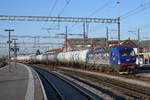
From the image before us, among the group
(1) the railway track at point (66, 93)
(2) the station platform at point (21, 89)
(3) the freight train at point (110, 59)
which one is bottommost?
(1) the railway track at point (66, 93)

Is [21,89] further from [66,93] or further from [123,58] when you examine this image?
[123,58]

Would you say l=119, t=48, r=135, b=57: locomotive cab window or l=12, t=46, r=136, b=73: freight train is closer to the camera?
l=12, t=46, r=136, b=73: freight train

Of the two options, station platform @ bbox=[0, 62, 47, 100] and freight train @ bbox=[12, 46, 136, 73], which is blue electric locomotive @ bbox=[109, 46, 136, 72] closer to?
freight train @ bbox=[12, 46, 136, 73]

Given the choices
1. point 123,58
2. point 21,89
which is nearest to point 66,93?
point 21,89

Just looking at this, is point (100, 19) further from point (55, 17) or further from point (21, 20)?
point (21, 20)

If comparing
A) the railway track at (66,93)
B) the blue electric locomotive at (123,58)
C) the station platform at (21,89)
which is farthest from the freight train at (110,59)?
the station platform at (21,89)

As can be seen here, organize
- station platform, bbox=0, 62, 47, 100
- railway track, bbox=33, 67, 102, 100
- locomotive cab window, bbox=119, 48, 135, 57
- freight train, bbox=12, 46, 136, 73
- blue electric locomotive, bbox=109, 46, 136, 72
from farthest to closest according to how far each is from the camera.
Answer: locomotive cab window, bbox=119, 48, 135, 57 < freight train, bbox=12, 46, 136, 73 < blue electric locomotive, bbox=109, 46, 136, 72 < railway track, bbox=33, 67, 102, 100 < station platform, bbox=0, 62, 47, 100

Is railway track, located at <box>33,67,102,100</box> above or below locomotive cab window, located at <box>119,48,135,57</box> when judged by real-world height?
below

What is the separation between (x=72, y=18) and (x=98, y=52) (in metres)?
5.26

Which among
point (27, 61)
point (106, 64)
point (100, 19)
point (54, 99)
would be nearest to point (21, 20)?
point (100, 19)

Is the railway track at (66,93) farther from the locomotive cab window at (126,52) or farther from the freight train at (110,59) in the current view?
the locomotive cab window at (126,52)

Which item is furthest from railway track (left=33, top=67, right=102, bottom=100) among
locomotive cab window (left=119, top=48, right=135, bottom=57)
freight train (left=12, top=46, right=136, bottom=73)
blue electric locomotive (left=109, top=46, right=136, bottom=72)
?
locomotive cab window (left=119, top=48, right=135, bottom=57)

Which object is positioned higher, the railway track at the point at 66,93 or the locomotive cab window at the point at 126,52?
the locomotive cab window at the point at 126,52

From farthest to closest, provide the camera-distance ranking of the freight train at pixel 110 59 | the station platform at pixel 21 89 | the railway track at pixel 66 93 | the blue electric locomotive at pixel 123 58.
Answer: the freight train at pixel 110 59, the blue electric locomotive at pixel 123 58, the railway track at pixel 66 93, the station platform at pixel 21 89
